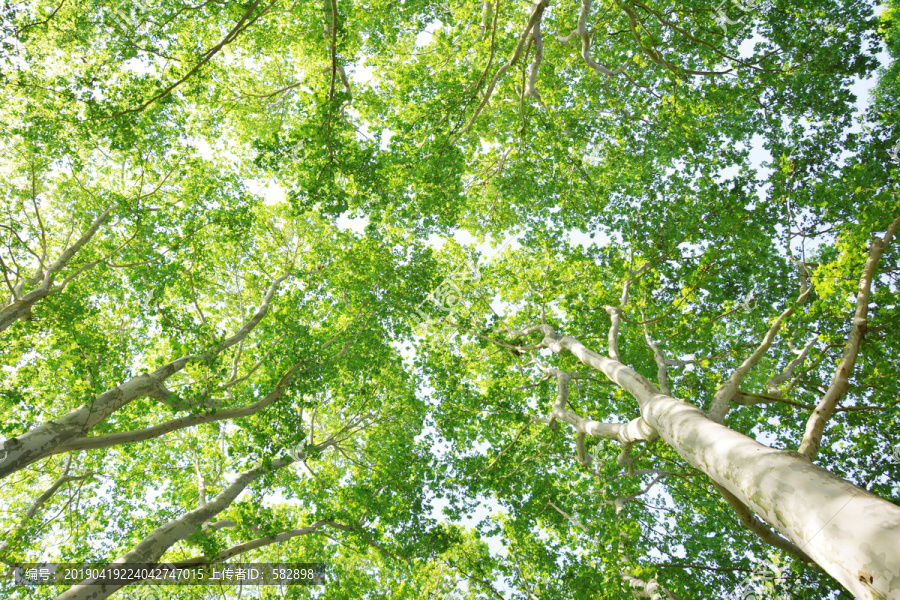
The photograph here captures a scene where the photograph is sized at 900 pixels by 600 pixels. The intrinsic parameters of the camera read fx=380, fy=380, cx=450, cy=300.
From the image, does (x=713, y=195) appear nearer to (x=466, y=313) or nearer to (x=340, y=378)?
(x=466, y=313)

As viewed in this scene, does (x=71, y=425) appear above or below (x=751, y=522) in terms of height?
above

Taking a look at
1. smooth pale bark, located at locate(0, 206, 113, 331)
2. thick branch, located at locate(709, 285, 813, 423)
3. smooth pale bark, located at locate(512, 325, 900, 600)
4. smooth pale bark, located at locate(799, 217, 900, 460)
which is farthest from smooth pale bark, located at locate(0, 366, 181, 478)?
smooth pale bark, located at locate(799, 217, 900, 460)

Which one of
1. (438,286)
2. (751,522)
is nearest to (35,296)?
(438,286)


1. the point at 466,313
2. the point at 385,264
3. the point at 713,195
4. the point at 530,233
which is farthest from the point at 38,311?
the point at 713,195

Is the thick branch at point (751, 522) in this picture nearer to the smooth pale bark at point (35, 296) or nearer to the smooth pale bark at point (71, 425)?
the smooth pale bark at point (71, 425)

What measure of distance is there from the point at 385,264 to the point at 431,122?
3265mm

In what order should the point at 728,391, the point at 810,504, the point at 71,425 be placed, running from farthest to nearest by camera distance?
1. the point at 71,425
2. the point at 728,391
3. the point at 810,504

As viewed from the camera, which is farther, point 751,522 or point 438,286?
point 438,286

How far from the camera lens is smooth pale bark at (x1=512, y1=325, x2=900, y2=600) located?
1579 millimetres

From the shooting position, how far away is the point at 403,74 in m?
8.12

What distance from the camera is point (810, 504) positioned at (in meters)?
1.93

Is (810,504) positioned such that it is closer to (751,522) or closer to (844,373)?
(844,373)

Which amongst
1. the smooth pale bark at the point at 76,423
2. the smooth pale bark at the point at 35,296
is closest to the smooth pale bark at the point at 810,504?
the smooth pale bark at the point at 76,423

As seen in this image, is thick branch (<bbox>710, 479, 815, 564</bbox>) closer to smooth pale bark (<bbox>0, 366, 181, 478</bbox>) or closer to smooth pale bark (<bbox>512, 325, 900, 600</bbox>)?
smooth pale bark (<bbox>512, 325, 900, 600</bbox>)
